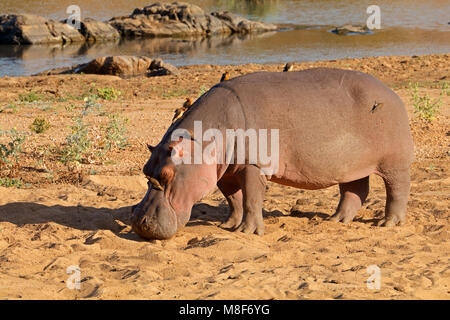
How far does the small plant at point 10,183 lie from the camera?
8.26m

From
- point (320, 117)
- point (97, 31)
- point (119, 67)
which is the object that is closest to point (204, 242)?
point (320, 117)

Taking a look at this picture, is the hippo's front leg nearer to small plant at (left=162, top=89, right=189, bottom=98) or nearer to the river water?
small plant at (left=162, top=89, right=189, bottom=98)

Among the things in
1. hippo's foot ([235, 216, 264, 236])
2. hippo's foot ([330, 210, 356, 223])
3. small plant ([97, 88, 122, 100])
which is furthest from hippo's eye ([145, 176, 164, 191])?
small plant ([97, 88, 122, 100])

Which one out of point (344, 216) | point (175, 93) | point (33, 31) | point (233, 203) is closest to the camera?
point (233, 203)

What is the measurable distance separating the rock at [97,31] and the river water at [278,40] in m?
1.00

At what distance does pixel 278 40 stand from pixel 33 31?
40.5 feet

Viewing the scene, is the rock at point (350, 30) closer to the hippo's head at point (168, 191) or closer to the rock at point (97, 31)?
the rock at point (97, 31)

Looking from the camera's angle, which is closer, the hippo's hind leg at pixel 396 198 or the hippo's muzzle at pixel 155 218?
the hippo's muzzle at pixel 155 218

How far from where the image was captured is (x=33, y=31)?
1309 inches

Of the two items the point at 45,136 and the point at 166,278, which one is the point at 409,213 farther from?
the point at 45,136

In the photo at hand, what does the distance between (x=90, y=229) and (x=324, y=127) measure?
2.55m

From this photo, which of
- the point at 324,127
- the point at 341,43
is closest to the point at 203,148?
the point at 324,127

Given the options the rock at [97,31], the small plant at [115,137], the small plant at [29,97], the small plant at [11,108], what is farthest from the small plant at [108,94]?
the rock at [97,31]

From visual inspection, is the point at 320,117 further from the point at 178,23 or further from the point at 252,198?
the point at 178,23
